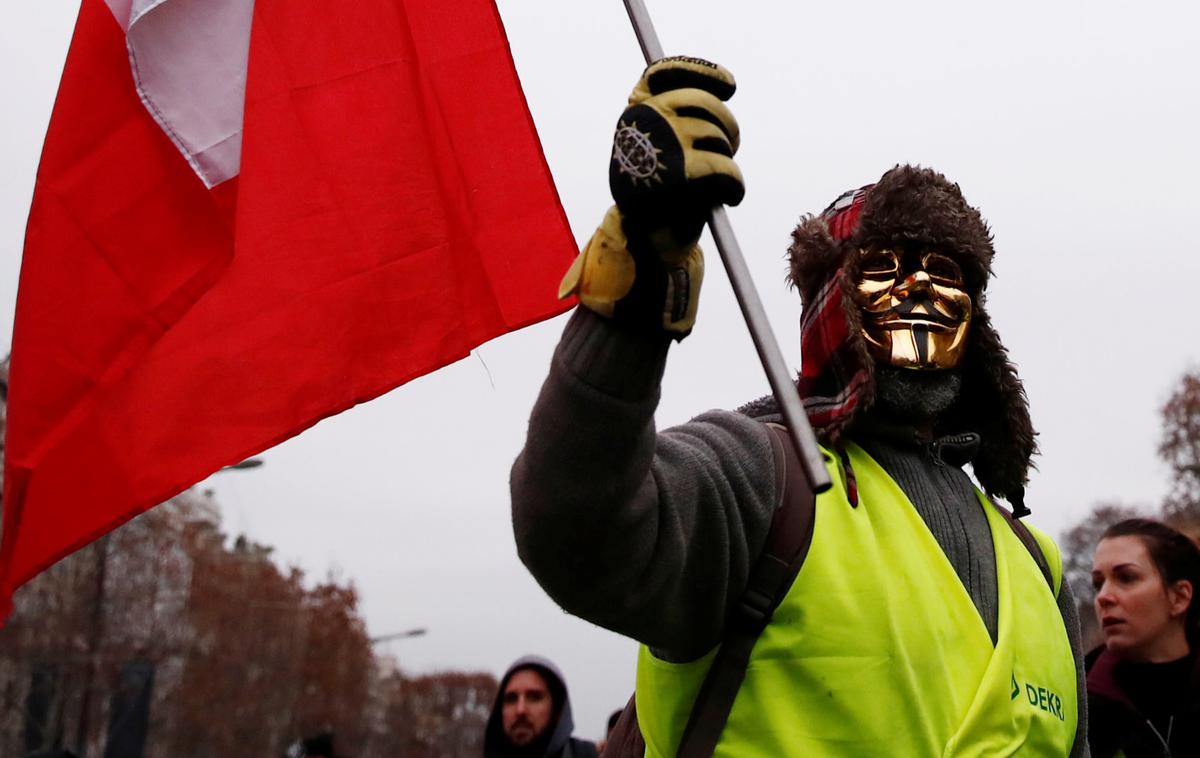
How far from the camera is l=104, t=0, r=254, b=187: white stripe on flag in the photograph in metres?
3.44

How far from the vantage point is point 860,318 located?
129 inches

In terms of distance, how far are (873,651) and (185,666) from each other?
4302cm

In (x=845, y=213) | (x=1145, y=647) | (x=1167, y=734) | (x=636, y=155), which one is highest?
(x=845, y=213)

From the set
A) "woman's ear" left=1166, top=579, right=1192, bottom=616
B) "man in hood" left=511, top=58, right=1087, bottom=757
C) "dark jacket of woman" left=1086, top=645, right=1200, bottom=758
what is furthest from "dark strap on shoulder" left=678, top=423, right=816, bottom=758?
"woman's ear" left=1166, top=579, right=1192, bottom=616

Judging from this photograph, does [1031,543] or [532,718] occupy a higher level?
[532,718]

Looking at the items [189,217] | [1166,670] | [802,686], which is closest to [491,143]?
[189,217]

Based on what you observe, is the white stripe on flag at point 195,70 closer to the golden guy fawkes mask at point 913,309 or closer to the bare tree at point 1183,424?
the golden guy fawkes mask at point 913,309

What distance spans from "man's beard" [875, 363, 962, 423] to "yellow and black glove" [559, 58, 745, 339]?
0.94 meters

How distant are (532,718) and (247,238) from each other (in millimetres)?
3921

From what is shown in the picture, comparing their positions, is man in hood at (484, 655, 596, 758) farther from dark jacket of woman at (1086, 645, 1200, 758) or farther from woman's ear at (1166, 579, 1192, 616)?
woman's ear at (1166, 579, 1192, 616)

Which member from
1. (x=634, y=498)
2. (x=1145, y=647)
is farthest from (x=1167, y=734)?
(x=634, y=498)

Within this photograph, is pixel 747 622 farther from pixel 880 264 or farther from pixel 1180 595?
pixel 1180 595

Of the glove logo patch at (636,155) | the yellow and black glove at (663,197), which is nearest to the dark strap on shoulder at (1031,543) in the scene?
the yellow and black glove at (663,197)

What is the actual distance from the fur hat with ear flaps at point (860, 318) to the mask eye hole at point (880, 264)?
21 millimetres
